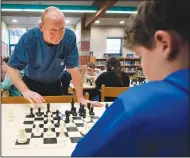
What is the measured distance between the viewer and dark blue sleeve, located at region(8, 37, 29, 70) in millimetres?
1992

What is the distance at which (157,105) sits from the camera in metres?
0.43

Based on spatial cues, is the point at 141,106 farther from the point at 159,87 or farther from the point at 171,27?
the point at 171,27

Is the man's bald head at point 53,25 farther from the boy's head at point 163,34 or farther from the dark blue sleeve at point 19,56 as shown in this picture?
the boy's head at point 163,34

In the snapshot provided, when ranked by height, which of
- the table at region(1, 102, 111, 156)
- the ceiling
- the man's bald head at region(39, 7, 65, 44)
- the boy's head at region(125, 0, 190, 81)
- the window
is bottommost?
the table at region(1, 102, 111, 156)

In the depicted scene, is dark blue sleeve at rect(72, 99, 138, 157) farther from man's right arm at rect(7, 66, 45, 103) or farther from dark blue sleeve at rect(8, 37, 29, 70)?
dark blue sleeve at rect(8, 37, 29, 70)

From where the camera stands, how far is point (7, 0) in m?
6.77

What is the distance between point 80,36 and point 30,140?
908 cm

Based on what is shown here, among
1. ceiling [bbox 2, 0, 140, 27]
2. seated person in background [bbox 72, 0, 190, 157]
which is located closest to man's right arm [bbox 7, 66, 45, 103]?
seated person in background [bbox 72, 0, 190, 157]

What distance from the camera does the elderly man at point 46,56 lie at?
185 cm

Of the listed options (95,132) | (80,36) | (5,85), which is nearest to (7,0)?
(80,36)

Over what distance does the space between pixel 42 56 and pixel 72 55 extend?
277 millimetres

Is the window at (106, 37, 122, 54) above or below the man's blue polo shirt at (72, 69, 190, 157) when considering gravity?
above

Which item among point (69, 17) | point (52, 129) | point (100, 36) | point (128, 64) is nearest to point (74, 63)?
point (52, 129)

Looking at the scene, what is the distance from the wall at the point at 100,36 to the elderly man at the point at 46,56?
932cm
